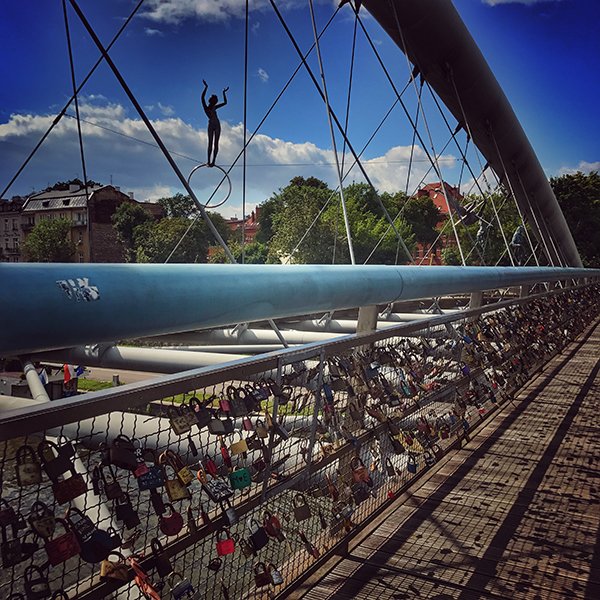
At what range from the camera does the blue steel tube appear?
1115 mm

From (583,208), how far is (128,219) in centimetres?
3272

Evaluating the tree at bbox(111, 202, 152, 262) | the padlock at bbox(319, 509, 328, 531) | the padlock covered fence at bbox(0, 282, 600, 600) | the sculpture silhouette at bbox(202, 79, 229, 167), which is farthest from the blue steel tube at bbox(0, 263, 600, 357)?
the tree at bbox(111, 202, 152, 262)

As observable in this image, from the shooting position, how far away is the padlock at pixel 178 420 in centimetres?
166

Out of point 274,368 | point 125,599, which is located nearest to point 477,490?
point 274,368

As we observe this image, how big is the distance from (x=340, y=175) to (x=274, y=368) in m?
2.55

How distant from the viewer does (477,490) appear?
3.48m

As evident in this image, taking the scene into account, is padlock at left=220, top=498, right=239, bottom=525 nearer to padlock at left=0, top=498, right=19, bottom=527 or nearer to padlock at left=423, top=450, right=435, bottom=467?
padlock at left=0, top=498, right=19, bottom=527

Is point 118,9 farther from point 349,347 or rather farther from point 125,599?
point 125,599

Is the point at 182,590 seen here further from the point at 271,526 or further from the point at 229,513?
the point at 271,526

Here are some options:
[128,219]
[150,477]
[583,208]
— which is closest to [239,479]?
[150,477]

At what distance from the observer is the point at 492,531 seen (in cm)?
295

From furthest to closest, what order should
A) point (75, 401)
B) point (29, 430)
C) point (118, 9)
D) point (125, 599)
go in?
1. point (118, 9)
2. point (125, 599)
3. point (75, 401)
4. point (29, 430)

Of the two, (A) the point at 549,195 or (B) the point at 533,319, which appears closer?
(B) the point at 533,319

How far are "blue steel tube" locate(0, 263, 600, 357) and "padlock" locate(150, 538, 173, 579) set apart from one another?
617 millimetres
